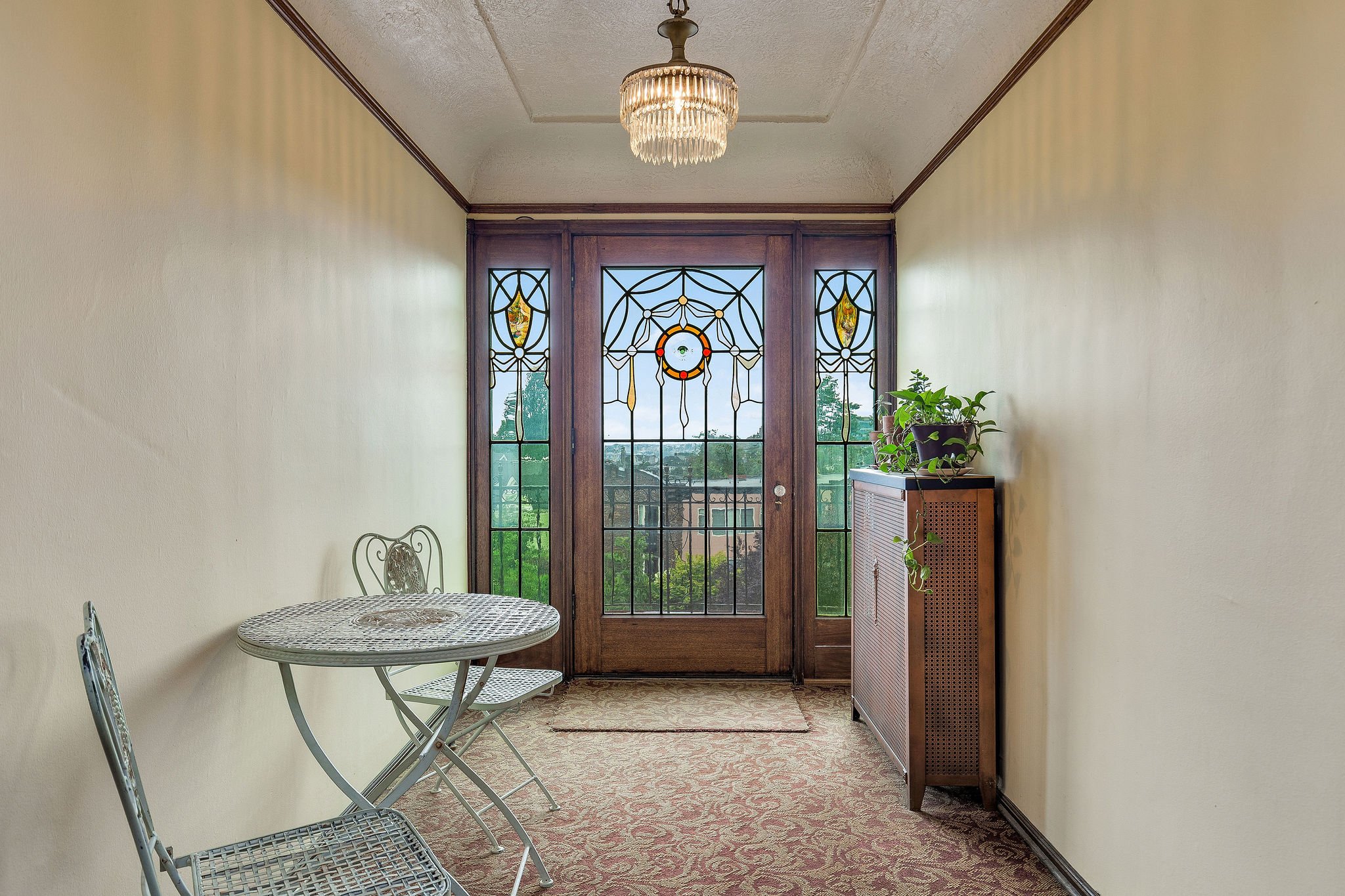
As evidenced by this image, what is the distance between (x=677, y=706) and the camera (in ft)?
13.4

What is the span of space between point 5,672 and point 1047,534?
2661mm

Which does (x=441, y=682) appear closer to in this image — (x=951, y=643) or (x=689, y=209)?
(x=951, y=643)

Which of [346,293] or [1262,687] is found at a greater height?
[346,293]

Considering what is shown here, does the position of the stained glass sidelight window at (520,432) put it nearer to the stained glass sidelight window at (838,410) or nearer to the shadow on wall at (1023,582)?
the stained glass sidelight window at (838,410)

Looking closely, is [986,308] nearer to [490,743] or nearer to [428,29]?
[428,29]

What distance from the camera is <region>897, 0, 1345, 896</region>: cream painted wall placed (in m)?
1.50

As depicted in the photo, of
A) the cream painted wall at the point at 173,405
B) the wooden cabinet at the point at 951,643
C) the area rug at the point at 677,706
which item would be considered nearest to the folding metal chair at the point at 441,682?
the cream painted wall at the point at 173,405

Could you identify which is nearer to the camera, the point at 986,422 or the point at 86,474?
the point at 86,474

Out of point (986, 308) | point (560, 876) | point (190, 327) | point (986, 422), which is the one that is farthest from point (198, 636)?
point (986, 308)

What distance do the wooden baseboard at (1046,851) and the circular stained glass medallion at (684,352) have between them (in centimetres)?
257

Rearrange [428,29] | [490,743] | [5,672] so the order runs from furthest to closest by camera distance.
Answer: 1. [490,743]
2. [428,29]
3. [5,672]

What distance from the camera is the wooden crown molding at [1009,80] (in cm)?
243

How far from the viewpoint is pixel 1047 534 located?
256cm

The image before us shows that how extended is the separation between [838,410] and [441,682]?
2599 millimetres
